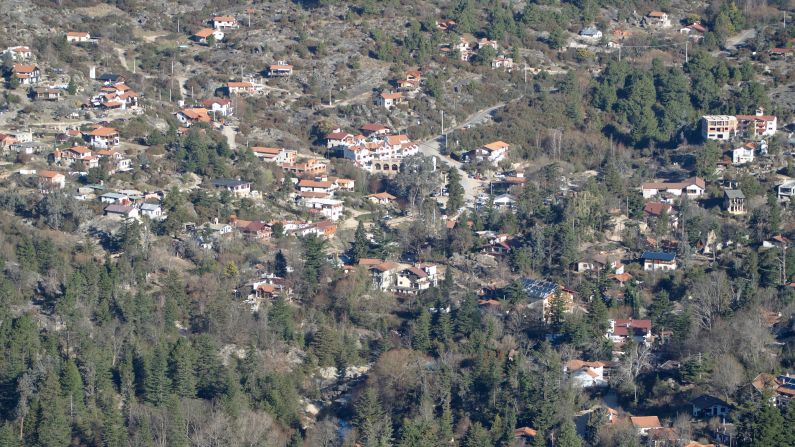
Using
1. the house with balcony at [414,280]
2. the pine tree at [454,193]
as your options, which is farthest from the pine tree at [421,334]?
the pine tree at [454,193]

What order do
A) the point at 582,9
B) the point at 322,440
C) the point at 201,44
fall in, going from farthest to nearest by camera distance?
1. the point at 582,9
2. the point at 201,44
3. the point at 322,440

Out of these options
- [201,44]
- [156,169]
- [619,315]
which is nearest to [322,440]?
[619,315]

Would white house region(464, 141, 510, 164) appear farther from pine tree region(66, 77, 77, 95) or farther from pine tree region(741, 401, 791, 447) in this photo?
pine tree region(741, 401, 791, 447)

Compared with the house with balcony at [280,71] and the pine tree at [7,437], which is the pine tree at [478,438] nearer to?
the pine tree at [7,437]

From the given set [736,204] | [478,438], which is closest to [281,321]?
[478,438]

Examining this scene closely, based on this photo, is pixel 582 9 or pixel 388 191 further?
pixel 582 9

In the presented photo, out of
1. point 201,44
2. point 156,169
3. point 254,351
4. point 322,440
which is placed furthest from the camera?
point 201,44

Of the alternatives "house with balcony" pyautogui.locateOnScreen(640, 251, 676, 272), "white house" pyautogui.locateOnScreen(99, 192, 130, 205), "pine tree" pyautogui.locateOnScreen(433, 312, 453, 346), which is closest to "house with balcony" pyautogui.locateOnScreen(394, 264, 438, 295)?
"pine tree" pyautogui.locateOnScreen(433, 312, 453, 346)

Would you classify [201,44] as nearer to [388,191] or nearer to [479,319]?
[388,191]
